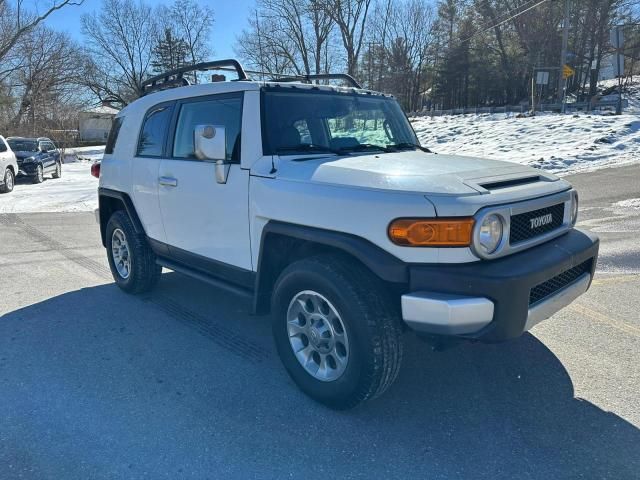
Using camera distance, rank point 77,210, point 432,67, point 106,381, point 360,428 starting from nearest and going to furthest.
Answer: point 360,428
point 106,381
point 77,210
point 432,67

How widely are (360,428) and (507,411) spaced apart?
2.96 feet

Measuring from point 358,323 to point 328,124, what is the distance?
5.74 feet

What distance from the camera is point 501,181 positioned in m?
2.97

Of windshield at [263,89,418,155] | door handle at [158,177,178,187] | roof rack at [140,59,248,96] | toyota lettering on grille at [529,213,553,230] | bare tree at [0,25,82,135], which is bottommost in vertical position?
toyota lettering on grille at [529,213,553,230]

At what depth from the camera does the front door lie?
3.58 metres

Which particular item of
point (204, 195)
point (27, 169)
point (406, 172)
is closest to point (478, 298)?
point (406, 172)

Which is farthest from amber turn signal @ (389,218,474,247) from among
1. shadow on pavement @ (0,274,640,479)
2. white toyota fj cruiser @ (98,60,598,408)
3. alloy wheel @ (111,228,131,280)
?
alloy wheel @ (111,228,131,280)

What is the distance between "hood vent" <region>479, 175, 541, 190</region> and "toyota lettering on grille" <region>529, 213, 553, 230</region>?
245 millimetres

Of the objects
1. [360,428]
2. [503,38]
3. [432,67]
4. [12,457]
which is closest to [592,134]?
[360,428]

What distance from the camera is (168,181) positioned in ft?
14.0

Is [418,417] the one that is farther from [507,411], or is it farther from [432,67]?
[432,67]

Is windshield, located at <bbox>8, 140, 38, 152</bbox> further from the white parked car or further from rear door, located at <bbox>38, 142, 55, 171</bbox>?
the white parked car

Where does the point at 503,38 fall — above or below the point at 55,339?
above

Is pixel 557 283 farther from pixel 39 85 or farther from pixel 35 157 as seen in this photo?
pixel 39 85
